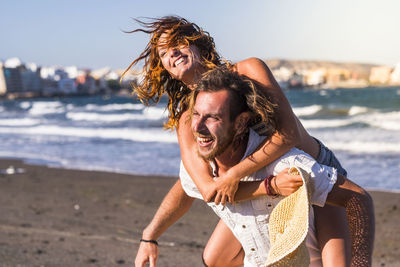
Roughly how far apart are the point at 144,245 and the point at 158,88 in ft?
2.70

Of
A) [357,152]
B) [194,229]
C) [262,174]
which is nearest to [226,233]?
[262,174]

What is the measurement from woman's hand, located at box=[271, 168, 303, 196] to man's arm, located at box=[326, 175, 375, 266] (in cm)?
17

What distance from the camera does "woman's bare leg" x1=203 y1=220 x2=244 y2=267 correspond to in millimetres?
2635

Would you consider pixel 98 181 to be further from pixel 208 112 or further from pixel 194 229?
pixel 208 112

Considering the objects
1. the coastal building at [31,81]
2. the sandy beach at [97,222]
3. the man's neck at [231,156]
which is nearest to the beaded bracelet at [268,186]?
the man's neck at [231,156]

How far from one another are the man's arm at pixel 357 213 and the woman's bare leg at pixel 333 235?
0.07 metres

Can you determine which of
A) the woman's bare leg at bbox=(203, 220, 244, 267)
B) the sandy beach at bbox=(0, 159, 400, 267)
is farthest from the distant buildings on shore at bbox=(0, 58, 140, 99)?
the woman's bare leg at bbox=(203, 220, 244, 267)

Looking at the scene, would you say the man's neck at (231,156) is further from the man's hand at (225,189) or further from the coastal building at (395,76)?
the coastal building at (395,76)

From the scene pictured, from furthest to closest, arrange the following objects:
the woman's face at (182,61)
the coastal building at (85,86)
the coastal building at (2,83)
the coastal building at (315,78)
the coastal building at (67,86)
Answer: the coastal building at (85,86), the coastal building at (67,86), the coastal building at (2,83), the coastal building at (315,78), the woman's face at (182,61)

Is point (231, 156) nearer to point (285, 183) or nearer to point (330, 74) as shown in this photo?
point (285, 183)

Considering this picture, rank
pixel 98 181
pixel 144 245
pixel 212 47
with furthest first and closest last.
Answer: pixel 98 181 < pixel 144 245 < pixel 212 47

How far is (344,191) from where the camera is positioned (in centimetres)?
194

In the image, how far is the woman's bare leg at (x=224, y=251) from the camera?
263 centimetres

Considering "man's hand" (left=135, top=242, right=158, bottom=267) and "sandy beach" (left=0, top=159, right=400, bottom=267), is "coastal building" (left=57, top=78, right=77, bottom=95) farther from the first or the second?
"man's hand" (left=135, top=242, right=158, bottom=267)
